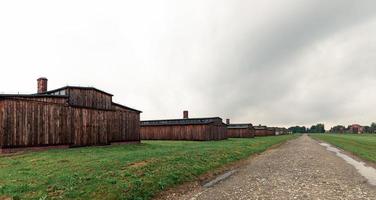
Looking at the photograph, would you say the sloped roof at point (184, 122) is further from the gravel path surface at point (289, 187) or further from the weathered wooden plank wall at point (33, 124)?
the gravel path surface at point (289, 187)

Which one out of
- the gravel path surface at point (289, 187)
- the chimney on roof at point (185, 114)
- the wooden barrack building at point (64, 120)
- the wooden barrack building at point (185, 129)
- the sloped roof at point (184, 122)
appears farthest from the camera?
the chimney on roof at point (185, 114)

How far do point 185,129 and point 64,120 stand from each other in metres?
33.1

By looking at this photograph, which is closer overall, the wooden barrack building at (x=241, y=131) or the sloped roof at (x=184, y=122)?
the sloped roof at (x=184, y=122)

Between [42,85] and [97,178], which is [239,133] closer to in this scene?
[42,85]

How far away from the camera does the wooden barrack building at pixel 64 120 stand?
23.6 metres

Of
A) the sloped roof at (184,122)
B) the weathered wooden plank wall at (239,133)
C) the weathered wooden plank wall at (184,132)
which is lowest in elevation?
the weathered wooden plank wall at (239,133)

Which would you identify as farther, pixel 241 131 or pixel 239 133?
pixel 241 131

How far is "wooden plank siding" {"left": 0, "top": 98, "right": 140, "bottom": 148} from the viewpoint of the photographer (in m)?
23.4

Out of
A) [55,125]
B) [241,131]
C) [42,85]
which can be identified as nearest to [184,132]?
[42,85]

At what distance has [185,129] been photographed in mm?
58625

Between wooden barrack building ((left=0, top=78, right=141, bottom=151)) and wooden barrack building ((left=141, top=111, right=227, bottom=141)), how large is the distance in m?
19.5

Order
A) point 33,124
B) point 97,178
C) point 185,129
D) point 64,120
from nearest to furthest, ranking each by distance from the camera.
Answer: point 97,178 < point 33,124 < point 64,120 < point 185,129

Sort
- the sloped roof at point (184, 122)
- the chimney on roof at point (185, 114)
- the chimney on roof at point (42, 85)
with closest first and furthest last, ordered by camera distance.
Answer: the chimney on roof at point (42, 85) < the sloped roof at point (184, 122) < the chimney on roof at point (185, 114)

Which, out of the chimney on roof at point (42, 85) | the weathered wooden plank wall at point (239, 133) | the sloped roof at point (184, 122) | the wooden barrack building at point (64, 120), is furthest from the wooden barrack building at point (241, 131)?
the chimney on roof at point (42, 85)
